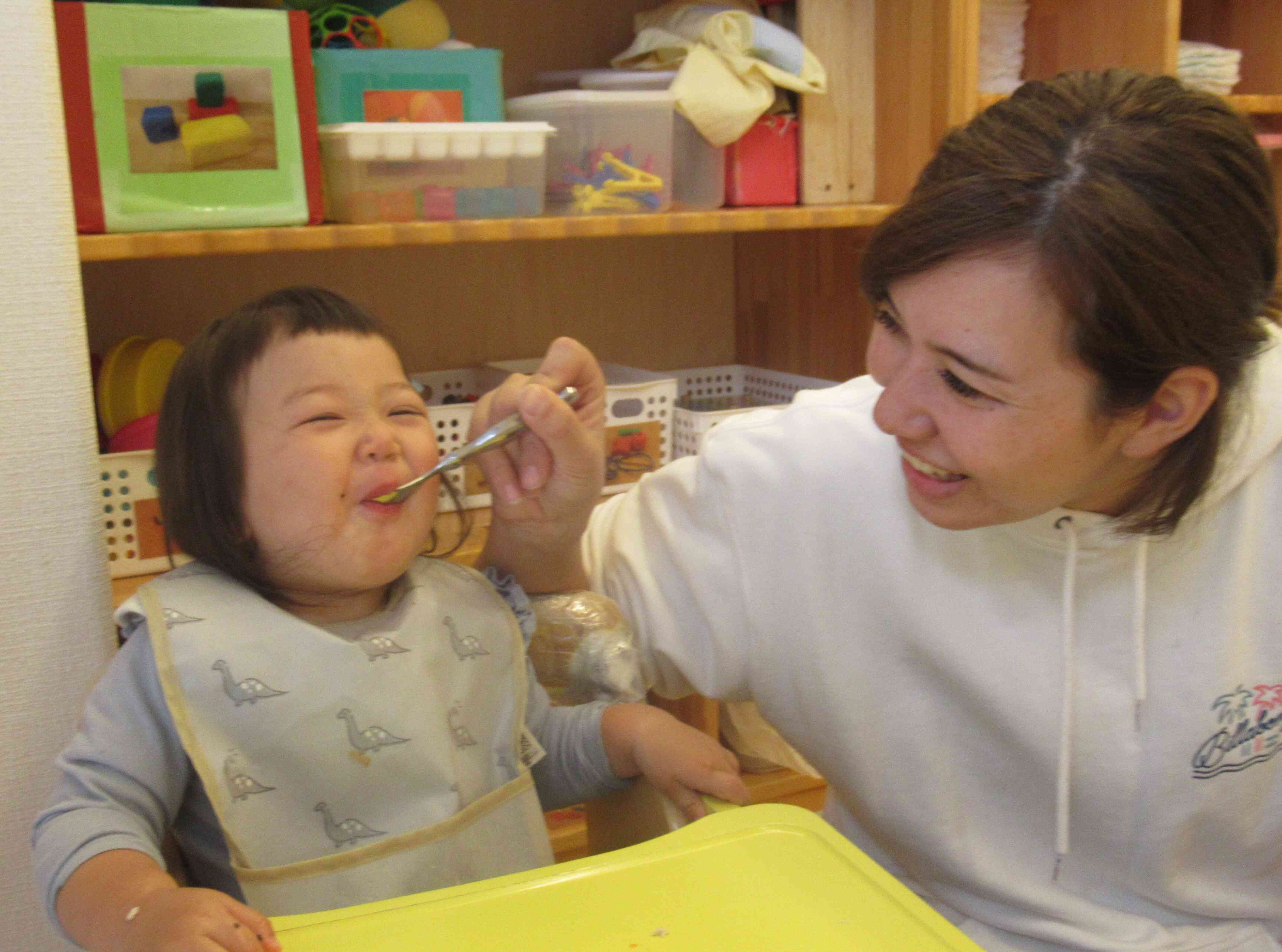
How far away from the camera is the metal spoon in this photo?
83cm

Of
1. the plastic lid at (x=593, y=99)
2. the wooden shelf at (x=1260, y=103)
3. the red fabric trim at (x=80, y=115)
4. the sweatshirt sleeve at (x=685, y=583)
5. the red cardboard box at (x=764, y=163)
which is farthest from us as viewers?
the wooden shelf at (x=1260, y=103)

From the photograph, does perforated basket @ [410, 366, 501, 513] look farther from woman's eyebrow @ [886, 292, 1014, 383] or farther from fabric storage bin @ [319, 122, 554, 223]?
woman's eyebrow @ [886, 292, 1014, 383]

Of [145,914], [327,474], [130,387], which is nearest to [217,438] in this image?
[327,474]

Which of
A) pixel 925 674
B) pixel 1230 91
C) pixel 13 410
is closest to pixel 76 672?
pixel 13 410

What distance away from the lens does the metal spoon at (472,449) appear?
0.83m

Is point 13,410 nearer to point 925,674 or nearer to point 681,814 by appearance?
point 681,814

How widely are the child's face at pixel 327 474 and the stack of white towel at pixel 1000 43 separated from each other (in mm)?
1269

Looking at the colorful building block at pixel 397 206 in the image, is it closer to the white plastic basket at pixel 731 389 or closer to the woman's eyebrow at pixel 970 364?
the white plastic basket at pixel 731 389

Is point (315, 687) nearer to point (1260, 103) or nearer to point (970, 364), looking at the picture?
point (970, 364)

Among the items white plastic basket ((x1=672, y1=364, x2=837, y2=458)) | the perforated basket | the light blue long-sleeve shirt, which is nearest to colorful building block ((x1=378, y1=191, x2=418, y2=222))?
the perforated basket

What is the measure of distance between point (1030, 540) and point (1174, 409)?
0.51ft

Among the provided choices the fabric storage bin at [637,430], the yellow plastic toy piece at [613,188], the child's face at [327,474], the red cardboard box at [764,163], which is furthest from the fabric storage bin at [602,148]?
the child's face at [327,474]

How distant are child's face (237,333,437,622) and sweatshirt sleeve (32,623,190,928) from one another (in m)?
0.11

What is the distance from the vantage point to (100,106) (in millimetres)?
1225
